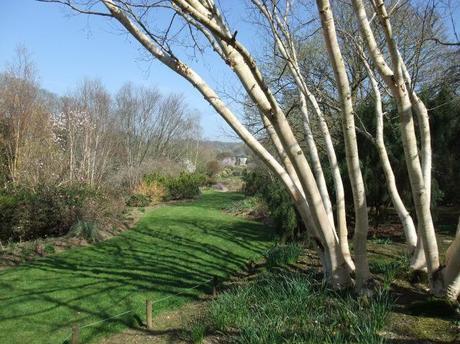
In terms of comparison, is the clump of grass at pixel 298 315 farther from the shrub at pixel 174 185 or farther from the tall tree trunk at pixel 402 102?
the shrub at pixel 174 185

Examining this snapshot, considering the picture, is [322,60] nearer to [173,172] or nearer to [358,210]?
[358,210]

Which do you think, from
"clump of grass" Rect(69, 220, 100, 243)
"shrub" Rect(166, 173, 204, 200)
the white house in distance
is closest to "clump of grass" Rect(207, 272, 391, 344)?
"clump of grass" Rect(69, 220, 100, 243)

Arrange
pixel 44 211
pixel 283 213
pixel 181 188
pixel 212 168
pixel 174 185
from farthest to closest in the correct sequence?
pixel 212 168 → pixel 181 188 → pixel 174 185 → pixel 44 211 → pixel 283 213

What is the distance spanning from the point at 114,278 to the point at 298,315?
409cm

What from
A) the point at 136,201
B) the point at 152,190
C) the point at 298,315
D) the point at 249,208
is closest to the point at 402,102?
the point at 298,315

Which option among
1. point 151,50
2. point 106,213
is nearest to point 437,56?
point 151,50

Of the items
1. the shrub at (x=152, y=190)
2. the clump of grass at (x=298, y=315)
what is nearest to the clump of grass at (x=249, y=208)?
the shrub at (x=152, y=190)

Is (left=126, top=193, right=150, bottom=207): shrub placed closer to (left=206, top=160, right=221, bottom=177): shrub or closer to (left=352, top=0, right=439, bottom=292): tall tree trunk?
(left=352, top=0, right=439, bottom=292): tall tree trunk

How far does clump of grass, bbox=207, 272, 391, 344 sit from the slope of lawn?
1427 millimetres

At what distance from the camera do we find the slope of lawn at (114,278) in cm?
515

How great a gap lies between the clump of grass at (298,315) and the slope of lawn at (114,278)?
1.43 metres

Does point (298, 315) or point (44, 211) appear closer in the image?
point (298, 315)

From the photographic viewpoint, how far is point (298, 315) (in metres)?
4.06

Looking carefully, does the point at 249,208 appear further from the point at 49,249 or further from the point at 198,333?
the point at 198,333
